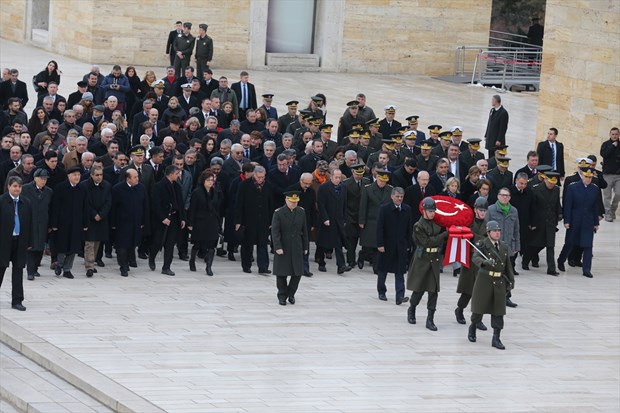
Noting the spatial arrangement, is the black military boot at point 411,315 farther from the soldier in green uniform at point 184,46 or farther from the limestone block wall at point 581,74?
the soldier in green uniform at point 184,46

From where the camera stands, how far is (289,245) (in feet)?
58.2

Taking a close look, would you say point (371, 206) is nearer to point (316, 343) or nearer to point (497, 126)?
point (316, 343)

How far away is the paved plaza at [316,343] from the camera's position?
14.5 meters

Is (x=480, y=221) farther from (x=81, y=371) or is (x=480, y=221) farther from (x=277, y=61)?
(x=277, y=61)

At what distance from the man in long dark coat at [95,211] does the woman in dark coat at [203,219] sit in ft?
3.94

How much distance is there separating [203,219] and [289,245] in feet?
6.22

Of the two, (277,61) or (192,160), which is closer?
(192,160)

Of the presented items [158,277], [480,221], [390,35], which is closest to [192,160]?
[158,277]

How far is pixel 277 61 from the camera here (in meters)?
38.2

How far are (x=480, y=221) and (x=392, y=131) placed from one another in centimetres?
653

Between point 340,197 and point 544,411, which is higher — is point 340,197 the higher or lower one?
the higher one

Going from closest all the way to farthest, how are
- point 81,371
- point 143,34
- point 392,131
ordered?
point 81,371 → point 392,131 → point 143,34

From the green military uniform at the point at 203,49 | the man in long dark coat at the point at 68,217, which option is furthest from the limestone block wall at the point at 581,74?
the man in long dark coat at the point at 68,217

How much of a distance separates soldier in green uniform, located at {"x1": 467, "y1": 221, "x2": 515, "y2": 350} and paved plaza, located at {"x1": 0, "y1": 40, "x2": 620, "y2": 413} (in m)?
0.47
